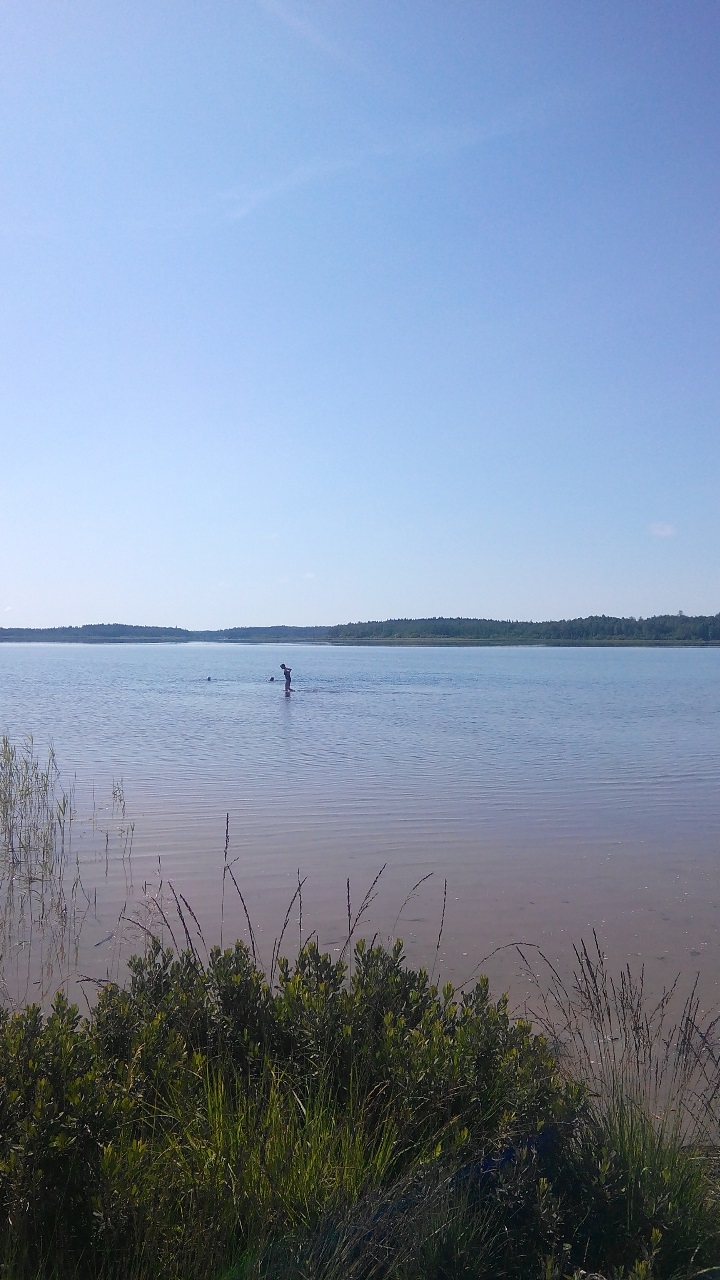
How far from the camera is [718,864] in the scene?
9695 mm

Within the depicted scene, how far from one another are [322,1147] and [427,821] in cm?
865

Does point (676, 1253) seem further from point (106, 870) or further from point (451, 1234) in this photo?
point (106, 870)

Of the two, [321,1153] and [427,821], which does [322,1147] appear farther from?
[427,821]

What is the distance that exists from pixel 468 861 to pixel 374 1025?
6092 mm

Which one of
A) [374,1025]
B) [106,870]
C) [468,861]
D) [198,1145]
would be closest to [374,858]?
[468,861]

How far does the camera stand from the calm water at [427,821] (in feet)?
25.0

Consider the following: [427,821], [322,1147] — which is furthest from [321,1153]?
[427,821]

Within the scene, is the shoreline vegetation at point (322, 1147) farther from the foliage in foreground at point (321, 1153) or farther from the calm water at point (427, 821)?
the calm water at point (427, 821)

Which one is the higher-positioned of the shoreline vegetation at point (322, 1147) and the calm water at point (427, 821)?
the shoreline vegetation at point (322, 1147)

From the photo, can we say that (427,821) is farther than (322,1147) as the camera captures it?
Yes

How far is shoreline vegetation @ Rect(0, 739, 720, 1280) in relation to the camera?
8.55 feet

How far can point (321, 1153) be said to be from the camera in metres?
3.05

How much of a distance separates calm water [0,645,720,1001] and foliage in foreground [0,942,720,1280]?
3.13m

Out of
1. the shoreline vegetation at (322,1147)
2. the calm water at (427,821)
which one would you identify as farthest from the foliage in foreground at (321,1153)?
the calm water at (427,821)
